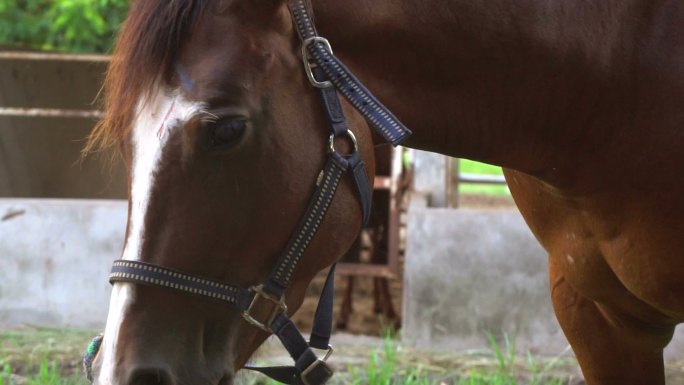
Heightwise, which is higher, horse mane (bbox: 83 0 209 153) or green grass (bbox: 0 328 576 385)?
horse mane (bbox: 83 0 209 153)

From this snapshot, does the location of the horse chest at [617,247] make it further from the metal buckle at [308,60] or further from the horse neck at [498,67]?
the metal buckle at [308,60]

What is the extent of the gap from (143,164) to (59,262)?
341 cm

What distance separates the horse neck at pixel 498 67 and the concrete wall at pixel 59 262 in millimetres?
3171

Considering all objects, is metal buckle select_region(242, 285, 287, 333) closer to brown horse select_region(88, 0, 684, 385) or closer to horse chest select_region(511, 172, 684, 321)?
brown horse select_region(88, 0, 684, 385)

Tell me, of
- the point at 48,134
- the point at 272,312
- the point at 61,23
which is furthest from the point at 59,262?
the point at 272,312

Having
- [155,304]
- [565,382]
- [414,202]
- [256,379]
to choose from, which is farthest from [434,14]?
[414,202]

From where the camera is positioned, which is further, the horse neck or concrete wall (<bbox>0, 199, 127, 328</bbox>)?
concrete wall (<bbox>0, 199, 127, 328</bbox>)

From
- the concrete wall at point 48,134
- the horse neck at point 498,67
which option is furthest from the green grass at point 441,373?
the concrete wall at point 48,134

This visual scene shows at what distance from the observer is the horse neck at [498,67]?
181 centimetres

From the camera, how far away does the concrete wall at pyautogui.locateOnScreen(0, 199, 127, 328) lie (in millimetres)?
4773

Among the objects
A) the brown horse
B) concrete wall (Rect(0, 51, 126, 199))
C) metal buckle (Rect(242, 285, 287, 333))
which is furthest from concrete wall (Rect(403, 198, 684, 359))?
metal buckle (Rect(242, 285, 287, 333))

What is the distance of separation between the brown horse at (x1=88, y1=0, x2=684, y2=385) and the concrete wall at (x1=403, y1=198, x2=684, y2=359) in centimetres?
219

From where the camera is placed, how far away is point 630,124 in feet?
6.47

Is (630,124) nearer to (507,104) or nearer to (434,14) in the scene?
(507,104)
